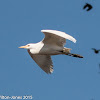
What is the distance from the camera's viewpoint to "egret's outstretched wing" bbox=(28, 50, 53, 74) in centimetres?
1025

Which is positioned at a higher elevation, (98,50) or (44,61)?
(44,61)

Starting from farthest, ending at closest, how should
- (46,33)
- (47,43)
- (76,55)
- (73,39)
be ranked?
(76,55)
(47,43)
(46,33)
(73,39)

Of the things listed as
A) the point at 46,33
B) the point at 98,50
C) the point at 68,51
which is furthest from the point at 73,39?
the point at 98,50

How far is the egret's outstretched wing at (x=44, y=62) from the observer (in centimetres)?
1025

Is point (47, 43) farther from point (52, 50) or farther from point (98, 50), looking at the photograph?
point (98, 50)

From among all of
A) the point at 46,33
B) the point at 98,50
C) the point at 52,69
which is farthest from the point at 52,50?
the point at 98,50

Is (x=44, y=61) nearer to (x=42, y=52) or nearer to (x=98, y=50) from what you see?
(x=42, y=52)

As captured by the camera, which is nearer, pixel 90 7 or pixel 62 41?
pixel 90 7

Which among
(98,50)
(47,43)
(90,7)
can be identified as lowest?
(98,50)

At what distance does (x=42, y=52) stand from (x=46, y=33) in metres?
0.97

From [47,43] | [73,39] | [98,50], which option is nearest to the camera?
[98,50]

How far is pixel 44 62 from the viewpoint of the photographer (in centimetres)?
1044

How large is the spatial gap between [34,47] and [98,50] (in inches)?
221

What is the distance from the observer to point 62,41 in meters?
8.88
